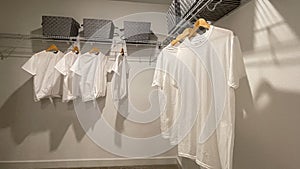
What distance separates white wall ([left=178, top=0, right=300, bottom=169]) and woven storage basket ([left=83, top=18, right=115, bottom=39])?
1520mm

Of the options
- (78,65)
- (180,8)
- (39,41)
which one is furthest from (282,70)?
(39,41)

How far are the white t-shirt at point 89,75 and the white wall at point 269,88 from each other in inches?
65.0

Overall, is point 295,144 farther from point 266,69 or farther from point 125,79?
point 125,79

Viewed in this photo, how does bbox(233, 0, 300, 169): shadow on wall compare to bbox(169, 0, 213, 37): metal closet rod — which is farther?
bbox(169, 0, 213, 37): metal closet rod

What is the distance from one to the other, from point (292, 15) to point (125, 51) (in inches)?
79.2

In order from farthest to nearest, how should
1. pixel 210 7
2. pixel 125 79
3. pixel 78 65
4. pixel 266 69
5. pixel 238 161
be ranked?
pixel 125 79, pixel 78 65, pixel 210 7, pixel 238 161, pixel 266 69

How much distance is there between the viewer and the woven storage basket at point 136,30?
2488 mm

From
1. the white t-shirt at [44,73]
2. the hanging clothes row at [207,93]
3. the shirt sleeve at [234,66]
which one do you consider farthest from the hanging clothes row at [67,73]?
the shirt sleeve at [234,66]

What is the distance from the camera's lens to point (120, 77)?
2617 millimetres

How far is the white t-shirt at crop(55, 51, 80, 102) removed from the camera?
2.42m

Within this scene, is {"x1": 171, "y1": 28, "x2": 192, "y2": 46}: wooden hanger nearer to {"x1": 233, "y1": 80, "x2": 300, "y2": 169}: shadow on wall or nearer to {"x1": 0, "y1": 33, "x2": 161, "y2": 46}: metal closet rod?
{"x1": 233, "y1": 80, "x2": 300, "y2": 169}: shadow on wall

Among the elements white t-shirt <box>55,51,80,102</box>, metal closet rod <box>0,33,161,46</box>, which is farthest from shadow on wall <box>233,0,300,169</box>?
white t-shirt <box>55,51,80,102</box>

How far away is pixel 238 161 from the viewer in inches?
54.6

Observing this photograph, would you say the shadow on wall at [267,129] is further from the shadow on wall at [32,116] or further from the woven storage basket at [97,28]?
the shadow on wall at [32,116]
